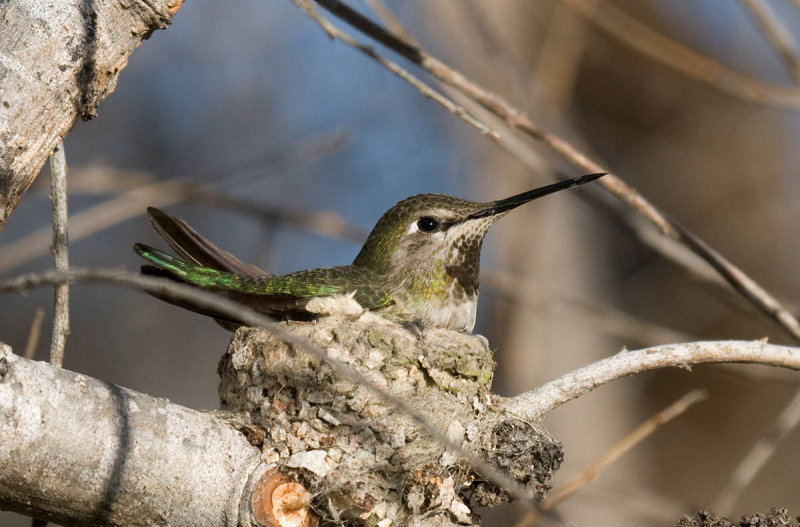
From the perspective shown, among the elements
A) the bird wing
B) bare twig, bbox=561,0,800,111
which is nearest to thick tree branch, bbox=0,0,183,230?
the bird wing

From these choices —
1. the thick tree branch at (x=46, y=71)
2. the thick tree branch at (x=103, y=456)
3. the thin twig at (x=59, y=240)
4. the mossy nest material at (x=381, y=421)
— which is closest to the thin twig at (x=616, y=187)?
the mossy nest material at (x=381, y=421)

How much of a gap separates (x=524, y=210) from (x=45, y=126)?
7.64 meters

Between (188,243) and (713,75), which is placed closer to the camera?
(713,75)

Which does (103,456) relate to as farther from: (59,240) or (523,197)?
(523,197)

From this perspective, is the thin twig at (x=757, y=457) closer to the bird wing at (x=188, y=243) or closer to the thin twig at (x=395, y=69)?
the thin twig at (x=395, y=69)

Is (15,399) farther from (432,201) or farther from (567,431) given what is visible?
(567,431)

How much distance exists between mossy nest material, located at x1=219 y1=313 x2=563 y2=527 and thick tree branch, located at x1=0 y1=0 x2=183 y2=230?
958mm

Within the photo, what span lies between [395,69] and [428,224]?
1.45 meters

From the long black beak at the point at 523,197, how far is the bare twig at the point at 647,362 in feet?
2.97

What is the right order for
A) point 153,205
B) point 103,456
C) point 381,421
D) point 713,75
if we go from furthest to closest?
point 153,205 < point 713,75 < point 381,421 < point 103,456

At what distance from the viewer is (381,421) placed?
115 inches

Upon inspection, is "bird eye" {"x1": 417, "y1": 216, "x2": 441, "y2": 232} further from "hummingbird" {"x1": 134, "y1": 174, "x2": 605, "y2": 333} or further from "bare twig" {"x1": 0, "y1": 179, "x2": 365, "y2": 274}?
"bare twig" {"x1": 0, "y1": 179, "x2": 365, "y2": 274}

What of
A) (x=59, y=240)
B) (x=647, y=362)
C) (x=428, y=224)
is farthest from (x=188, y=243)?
(x=647, y=362)

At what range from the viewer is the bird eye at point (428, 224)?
404 cm
